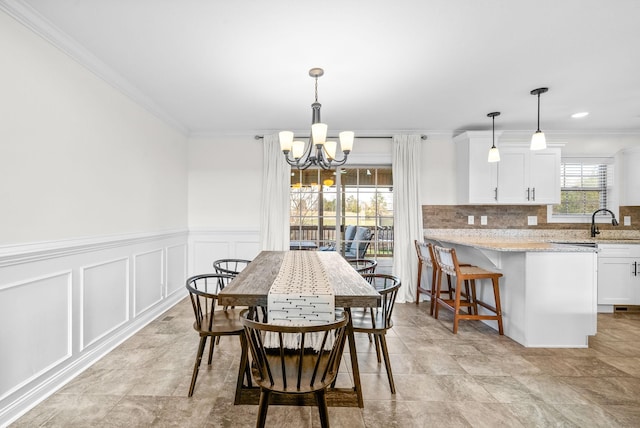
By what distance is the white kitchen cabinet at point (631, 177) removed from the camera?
4.36 metres

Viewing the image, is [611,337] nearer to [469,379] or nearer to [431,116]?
[469,379]

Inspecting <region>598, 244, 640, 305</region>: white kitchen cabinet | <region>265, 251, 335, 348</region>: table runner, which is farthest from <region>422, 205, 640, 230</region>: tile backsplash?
<region>265, 251, 335, 348</region>: table runner

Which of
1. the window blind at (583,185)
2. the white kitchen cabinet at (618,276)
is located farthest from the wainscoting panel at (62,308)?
the window blind at (583,185)

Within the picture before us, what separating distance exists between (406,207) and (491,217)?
1.29 metres

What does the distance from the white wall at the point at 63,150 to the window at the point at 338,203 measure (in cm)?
207

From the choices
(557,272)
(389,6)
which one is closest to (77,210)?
(389,6)

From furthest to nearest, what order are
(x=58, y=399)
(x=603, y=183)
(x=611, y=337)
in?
1. (x=603, y=183)
2. (x=611, y=337)
3. (x=58, y=399)

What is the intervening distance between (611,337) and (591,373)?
3.80 ft

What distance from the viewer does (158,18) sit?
6.72 feet

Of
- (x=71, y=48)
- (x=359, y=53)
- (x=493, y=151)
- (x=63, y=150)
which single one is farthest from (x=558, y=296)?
(x=71, y=48)

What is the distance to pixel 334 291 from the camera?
73.7 inches

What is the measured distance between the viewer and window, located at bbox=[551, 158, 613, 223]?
4.68 metres

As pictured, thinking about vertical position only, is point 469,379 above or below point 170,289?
below

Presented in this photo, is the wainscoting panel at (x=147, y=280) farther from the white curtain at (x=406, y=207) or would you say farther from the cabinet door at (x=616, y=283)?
the cabinet door at (x=616, y=283)
